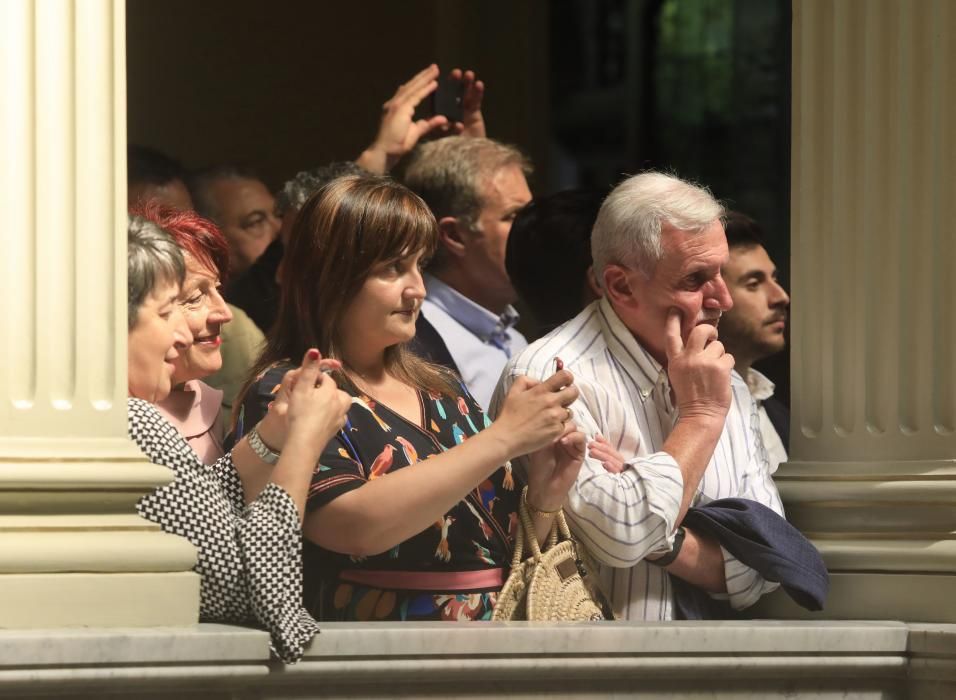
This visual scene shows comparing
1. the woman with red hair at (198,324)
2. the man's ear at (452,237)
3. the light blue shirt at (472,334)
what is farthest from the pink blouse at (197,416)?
the man's ear at (452,237)

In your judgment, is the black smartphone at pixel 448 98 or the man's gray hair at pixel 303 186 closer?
the man's gray hair at pixel 303 186

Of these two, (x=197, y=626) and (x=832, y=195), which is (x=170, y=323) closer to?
(x=197, y=626)

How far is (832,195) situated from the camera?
4.80 meters

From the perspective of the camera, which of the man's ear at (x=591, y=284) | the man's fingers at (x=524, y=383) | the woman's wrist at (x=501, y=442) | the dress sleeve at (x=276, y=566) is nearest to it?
the dress sleeve at (x=276, y=566)

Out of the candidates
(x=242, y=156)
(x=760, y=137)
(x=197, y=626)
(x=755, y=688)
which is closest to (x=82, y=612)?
(x=197, y=626)

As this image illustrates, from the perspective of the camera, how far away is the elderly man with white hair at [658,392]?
4.28 meters

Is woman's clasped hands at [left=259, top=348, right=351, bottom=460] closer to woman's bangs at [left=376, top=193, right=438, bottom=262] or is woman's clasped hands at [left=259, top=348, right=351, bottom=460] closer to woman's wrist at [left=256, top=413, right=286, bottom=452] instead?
woman's wrist at [left=256, top=413, right=286, bottom=452]

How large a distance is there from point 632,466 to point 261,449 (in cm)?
83

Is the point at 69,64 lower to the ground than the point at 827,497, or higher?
higher

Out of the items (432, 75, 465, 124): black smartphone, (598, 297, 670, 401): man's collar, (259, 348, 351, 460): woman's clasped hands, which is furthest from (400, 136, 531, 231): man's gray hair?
(259, 348, 351, 460): woman's clasped hands

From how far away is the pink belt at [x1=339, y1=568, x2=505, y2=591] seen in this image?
4.14 metres

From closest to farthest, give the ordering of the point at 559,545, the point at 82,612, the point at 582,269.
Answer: the point at 82,612
the point at 559,545
the point at 582,269

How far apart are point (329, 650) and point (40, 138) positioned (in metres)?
1.19

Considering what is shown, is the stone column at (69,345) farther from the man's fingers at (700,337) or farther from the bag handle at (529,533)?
the man's fingers at (700,337)
